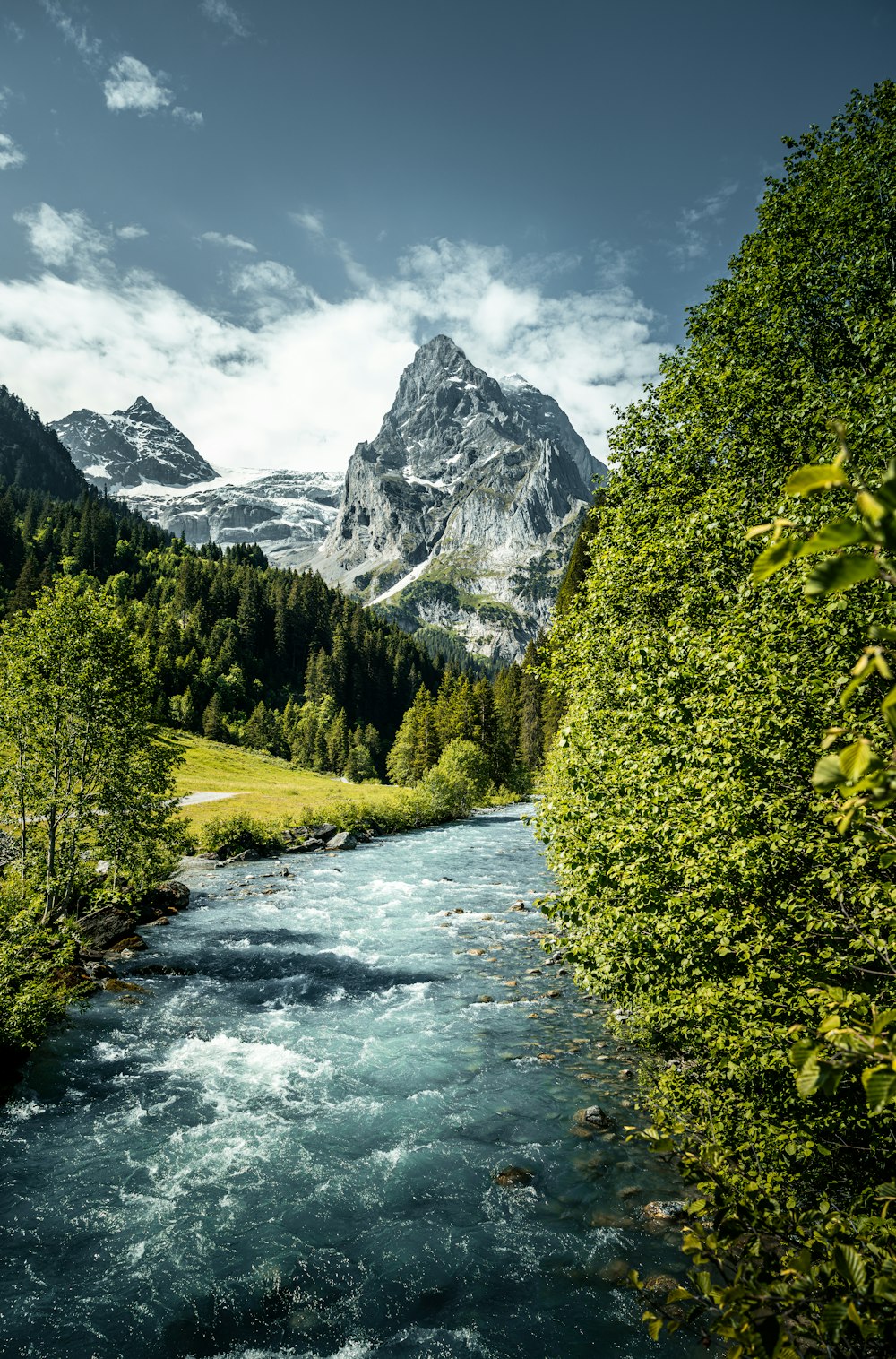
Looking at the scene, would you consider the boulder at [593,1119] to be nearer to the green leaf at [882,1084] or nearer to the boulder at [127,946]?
the green leaf at [882,1084]

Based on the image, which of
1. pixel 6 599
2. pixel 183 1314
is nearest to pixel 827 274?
pixel 183 1314

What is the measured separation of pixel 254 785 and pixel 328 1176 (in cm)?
7035

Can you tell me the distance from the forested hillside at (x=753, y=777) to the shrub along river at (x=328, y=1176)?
7.09 ft

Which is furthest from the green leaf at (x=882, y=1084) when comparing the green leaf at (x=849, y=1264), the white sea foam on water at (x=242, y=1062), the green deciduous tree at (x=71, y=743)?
the green deciduous tree at (x=71, y=743)

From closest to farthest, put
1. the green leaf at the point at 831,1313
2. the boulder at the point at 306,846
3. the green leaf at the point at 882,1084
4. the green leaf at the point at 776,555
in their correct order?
1. the green leaf at the point at 776,555
2. the green leaf at the point at 882,1084
3. the green leaf at the point at 831,1313
4. the boulder at the point at 306,846

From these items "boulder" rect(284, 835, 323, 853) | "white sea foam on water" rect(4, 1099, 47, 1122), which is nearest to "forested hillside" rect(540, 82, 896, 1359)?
"white sea foam on water" rect(4, 1099, 47, 1122)

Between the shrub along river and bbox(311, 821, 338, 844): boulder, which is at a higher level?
the shrub along river

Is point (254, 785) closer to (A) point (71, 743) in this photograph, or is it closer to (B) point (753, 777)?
(A) point (71, 743)

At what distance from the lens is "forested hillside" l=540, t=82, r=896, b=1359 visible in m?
5.32

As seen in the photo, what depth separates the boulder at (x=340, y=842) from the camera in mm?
48594

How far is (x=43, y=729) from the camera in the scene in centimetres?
1873

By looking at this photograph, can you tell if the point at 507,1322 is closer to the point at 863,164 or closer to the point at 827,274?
the point at 827,274

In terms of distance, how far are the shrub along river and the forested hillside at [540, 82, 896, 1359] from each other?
7.09ft

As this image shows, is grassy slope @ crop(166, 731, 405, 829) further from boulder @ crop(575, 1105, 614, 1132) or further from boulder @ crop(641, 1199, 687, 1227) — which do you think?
boulder @ crop(641, 1199, 687, 1227)
